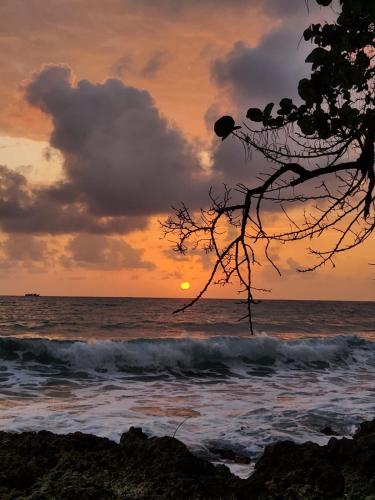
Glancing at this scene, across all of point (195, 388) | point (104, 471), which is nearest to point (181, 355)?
point (195, 388)

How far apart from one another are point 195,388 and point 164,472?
12.3 m

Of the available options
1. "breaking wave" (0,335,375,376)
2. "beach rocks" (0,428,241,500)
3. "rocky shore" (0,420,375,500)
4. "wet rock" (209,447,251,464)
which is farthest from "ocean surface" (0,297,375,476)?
"beach rocks" (0,428,241,500)

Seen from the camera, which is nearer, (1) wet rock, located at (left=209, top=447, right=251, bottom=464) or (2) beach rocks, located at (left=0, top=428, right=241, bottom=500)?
(2) beach rocks, located at (left=0, top=428, right=241, bottom=500)

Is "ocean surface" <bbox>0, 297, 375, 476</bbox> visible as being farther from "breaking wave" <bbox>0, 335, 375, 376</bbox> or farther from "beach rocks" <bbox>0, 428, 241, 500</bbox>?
"beach rocks" <bbox>0, 428, 241, 500</bbox>

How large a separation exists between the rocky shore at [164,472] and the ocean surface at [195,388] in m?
2.76

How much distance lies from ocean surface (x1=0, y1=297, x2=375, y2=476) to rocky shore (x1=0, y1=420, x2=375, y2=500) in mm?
2763

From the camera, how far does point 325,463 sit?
4.88 m

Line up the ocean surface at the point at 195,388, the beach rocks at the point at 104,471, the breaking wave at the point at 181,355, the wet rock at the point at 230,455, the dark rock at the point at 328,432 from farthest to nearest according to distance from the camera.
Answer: the breaking wave at the point at 181,355 → the ocean surface at the point at 195,388 → the dark rock at the point at 328,432 → the wet rock at the point at 230,455 → the beach rocks at the point at 104,471

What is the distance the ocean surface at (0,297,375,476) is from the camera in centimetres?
1027

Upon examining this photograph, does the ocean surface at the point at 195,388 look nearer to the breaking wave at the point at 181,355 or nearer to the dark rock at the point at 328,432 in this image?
the breaking wave at the point at 181,355

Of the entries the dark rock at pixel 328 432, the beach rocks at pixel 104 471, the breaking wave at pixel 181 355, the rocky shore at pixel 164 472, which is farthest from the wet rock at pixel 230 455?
the breaking wave at pixel 181 355

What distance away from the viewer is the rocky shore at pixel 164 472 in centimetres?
447

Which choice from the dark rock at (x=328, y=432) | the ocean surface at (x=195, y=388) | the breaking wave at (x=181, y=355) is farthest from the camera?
the breaking wave at (x=181, y=355)

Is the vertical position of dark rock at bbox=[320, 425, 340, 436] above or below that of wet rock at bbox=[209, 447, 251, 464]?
below
